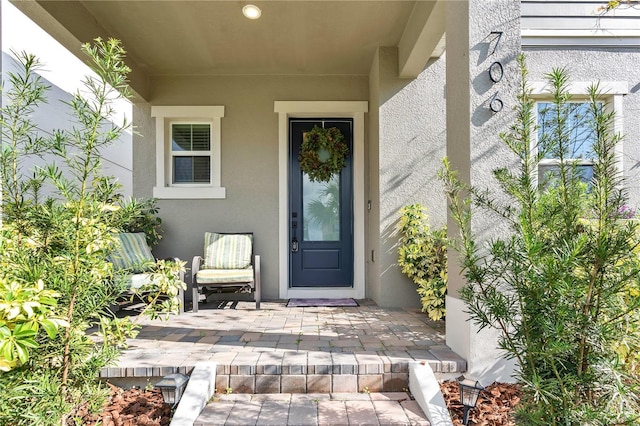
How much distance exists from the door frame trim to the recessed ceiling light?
1.42 meters

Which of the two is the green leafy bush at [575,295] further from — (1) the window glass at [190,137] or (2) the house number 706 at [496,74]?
(1) the window glass at [190,137]

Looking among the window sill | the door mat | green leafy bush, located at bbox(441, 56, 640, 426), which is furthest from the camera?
the window sill

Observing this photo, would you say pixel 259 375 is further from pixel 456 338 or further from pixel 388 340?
pixel 456 338

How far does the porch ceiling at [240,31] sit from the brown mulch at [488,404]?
285 cm

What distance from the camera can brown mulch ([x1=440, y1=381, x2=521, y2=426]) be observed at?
208 centimetres

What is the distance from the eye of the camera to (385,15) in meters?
3.65

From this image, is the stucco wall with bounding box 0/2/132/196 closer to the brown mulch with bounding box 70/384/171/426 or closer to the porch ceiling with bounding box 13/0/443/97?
the porch ceiling with bounding box 13/0/443/97

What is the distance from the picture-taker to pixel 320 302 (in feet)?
15.3

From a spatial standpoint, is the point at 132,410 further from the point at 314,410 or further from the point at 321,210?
the point at 321,210

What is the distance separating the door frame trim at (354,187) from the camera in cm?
493

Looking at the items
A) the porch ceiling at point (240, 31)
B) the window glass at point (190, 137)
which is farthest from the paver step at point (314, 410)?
the window glass at point (190, 137)

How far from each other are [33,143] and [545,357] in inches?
86.6

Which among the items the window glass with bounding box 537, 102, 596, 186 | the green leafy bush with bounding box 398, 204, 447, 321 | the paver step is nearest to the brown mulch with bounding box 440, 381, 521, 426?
the paver step

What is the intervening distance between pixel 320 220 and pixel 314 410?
314 centimetres
